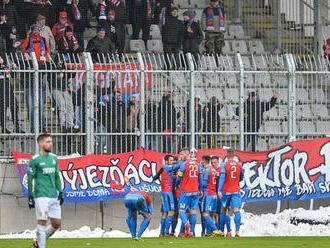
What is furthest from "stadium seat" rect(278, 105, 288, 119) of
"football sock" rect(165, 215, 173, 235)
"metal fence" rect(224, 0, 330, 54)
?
"metal fence" rect(224, 0, 330, 54)

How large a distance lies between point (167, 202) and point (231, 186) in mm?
1506

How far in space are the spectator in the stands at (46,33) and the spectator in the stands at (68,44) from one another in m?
0.19

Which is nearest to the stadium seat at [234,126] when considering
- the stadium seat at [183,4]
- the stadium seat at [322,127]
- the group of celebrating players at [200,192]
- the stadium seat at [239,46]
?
the group of celebrating players at [200,192]

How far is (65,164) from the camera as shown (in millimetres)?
33031

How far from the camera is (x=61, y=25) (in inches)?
1399

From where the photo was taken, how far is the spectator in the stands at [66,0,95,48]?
36.0 m

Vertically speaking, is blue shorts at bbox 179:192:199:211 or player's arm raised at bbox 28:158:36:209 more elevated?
player's arm raised at bbox 28:158:36:209

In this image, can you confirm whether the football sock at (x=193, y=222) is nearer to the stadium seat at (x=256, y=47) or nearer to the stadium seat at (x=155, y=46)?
the stadium seat at (x=155, y=46)

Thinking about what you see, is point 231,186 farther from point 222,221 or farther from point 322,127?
point 322,127

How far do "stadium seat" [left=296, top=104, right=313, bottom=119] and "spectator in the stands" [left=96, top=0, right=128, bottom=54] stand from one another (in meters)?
4.94

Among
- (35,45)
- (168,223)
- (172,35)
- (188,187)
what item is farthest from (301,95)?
(35,45)

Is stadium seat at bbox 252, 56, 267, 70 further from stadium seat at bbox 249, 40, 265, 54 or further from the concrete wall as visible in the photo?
the concrete wall

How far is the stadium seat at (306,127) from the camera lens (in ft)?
112

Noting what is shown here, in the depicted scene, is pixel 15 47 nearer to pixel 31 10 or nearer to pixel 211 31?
pixel 31 10
